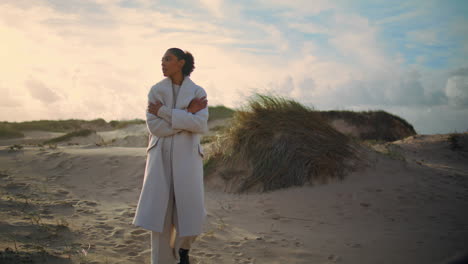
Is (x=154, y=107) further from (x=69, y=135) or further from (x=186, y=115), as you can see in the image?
(x=69, y=135)

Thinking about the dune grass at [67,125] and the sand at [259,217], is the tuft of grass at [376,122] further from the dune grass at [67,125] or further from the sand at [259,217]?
the dune grass at [67,125]

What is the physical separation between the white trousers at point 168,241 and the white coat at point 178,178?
0.13 meters

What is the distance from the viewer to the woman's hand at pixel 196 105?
294 centimetres

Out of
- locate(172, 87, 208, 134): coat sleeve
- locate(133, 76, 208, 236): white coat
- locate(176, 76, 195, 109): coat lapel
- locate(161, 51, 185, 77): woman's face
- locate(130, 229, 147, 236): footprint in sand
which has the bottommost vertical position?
locate(130, 229, 147, 236): footprint in sand

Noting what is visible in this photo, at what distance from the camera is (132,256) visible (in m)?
3.42

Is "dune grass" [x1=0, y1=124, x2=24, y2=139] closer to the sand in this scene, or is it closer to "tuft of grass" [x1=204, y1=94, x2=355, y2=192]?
the sand

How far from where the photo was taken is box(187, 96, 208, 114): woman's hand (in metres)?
2.94

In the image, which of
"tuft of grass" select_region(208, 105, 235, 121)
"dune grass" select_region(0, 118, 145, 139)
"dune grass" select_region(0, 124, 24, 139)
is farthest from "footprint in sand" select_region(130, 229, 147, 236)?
"dune grass" select_region(0, 118, 145, 139)

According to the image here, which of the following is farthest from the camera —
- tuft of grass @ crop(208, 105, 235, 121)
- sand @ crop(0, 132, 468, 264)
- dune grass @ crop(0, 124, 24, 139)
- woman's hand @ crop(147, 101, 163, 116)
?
tuft of grass @ crop(208, 105, 235, 121)

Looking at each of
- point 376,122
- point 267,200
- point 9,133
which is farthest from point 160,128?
point 9,133

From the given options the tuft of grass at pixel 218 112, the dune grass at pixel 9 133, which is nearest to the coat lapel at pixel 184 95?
the tuft of grass at pixel 218 112

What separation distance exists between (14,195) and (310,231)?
15.4 feet

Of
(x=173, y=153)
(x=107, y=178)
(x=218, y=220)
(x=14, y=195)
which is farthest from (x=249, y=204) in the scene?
(x=14, y=195)

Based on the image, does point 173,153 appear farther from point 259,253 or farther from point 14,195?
point 14,195
